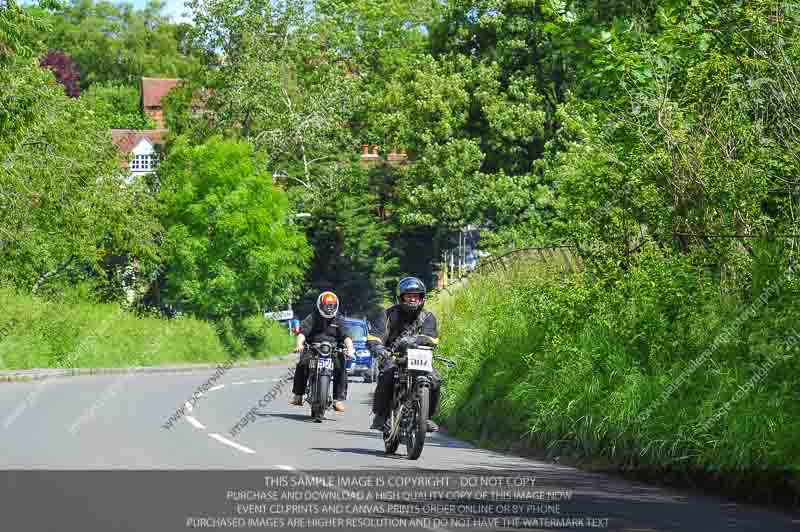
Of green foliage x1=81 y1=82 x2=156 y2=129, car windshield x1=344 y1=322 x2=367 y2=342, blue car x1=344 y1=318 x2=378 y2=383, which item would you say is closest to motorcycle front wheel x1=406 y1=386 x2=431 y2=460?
blue car x1=344 y1=318 x2=378 y2=383

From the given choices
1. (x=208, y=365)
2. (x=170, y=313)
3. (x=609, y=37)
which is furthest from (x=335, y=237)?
(x=609, y=37)

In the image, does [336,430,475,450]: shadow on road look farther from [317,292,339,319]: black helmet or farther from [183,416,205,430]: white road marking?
[317,292,339,319]: black helmet

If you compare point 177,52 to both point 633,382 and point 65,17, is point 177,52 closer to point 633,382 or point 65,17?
point 65,17

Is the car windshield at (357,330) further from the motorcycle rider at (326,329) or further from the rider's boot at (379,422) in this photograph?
the rider's boot at (379,422)

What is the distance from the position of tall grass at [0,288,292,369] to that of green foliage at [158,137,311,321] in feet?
6.92

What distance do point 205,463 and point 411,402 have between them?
238cm

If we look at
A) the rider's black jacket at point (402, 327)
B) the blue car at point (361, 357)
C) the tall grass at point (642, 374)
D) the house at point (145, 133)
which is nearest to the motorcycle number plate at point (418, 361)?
the rider's black jacket at point (402, 327)

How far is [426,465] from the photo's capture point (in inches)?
626

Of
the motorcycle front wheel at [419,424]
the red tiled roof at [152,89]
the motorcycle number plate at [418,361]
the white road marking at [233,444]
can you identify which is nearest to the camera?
the motorcycle front wheel at [419,424]

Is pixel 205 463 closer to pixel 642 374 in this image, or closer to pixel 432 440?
pixel 642 374

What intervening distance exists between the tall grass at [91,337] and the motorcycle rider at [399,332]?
26.9 m

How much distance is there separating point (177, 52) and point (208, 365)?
74.5 metres

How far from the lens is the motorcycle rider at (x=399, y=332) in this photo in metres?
17.0

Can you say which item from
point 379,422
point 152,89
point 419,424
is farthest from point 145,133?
point 419,424
